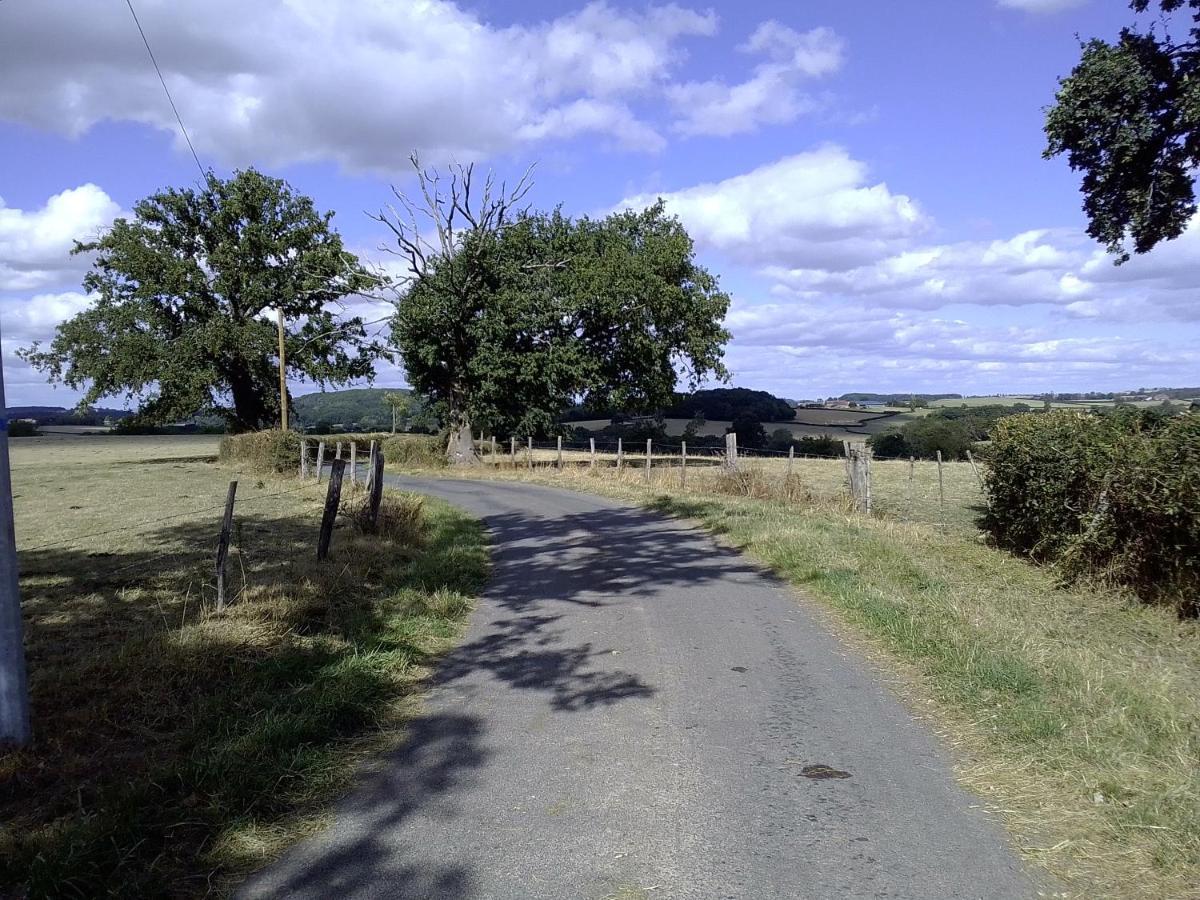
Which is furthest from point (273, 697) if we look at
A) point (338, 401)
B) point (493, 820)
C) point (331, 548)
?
point (338, 401)

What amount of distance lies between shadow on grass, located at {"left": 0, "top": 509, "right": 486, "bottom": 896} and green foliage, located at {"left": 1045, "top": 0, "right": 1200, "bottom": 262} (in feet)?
46.8

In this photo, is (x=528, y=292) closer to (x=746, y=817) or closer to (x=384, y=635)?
(x=384, y=635)

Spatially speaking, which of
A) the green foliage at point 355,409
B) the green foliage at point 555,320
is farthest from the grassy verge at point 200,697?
the green foliage at point 355,409

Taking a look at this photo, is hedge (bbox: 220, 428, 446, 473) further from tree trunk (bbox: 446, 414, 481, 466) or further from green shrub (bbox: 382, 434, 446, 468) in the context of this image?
tree trunk (bbox: 446, 414, 481, 466)

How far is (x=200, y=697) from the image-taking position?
5691 millimetres

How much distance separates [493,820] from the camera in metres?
4.04

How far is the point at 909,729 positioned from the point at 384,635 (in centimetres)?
441

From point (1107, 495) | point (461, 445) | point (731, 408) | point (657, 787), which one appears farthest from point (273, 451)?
point (731, 408)

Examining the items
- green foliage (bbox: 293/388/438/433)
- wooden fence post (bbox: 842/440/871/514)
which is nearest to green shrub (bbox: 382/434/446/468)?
wooden fence post (bbox: 842/440/871/514)

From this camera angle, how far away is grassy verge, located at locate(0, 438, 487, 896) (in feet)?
12.3

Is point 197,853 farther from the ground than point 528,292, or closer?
closer

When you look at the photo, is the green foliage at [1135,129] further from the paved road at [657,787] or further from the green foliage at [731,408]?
the green foliage at [731,408]

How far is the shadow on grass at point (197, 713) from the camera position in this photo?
3.72 meters

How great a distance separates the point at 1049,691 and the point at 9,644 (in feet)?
21.3
